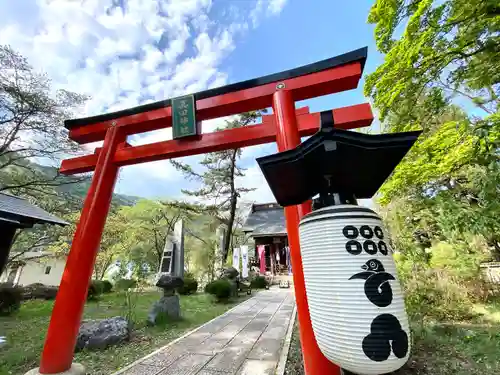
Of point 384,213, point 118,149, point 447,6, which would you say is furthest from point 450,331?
point 118,149

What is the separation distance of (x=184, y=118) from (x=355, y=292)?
3183mm

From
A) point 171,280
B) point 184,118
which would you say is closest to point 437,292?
point 171,280

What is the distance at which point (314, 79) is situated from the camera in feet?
10.4

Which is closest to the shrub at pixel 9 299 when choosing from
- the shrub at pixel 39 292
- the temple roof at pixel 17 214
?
the temple roof at pixel 17 214

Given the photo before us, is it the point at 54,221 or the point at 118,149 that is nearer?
the point at 118,149

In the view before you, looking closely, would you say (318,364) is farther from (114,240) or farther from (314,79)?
(114,240)

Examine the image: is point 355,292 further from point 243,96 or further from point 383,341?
point 243,96

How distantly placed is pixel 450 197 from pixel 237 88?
5.43 m

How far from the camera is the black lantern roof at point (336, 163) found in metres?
1.73

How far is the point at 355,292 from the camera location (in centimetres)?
154

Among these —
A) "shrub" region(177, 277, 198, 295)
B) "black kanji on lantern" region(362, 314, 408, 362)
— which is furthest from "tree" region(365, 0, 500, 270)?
"shrub" region(177, 277, 198, 295)

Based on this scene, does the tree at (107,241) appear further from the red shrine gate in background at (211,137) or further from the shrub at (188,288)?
the red shrine gate in background at (211,137)

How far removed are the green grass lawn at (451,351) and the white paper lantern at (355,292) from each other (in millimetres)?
2179

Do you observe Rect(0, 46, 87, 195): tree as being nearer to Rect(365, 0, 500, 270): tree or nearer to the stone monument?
the stone monument
